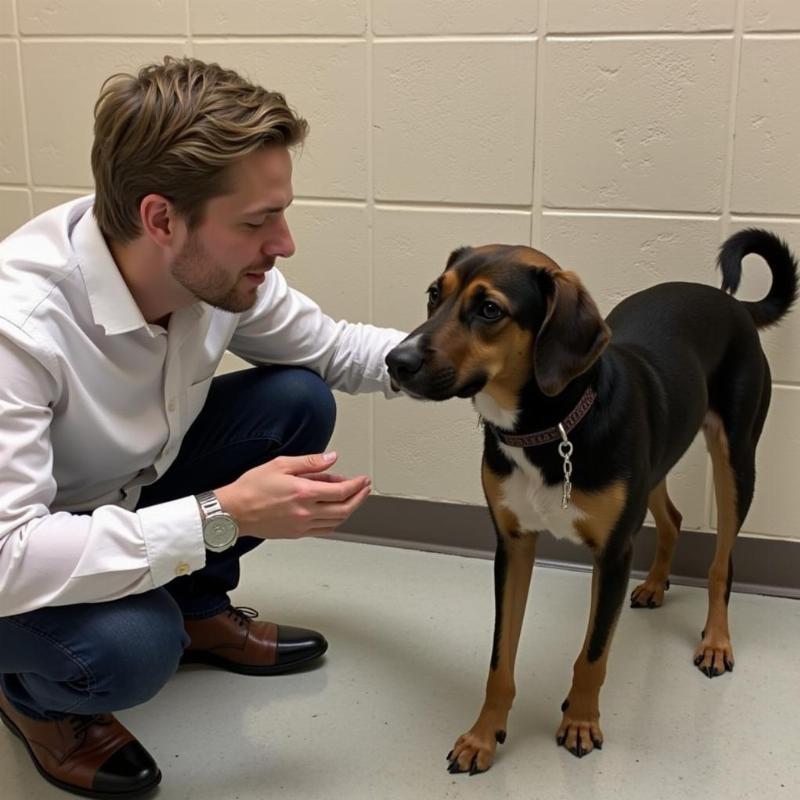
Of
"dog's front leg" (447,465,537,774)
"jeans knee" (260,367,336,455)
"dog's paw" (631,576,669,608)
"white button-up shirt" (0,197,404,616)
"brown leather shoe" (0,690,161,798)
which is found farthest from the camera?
"dog's paw" (631,576,669,608)

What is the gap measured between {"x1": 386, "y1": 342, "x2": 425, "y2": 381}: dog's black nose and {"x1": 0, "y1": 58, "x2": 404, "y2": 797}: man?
0.17 meters

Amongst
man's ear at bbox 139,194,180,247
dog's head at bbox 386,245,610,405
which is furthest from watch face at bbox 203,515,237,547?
man's ear at bbox 139,194,180,247

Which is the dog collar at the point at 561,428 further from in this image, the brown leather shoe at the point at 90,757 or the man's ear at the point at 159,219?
the brown leather shoe at the point at 90,757

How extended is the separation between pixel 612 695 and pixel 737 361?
74 cm

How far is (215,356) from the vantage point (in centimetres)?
179

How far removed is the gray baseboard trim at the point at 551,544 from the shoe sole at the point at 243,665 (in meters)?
0.62

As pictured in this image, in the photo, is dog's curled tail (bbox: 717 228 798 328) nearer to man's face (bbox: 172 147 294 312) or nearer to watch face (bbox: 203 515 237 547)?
man's face (bbox: 172 147 294 312)

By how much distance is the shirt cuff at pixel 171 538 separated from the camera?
4.49 ft

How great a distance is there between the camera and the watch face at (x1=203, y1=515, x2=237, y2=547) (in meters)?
1.39

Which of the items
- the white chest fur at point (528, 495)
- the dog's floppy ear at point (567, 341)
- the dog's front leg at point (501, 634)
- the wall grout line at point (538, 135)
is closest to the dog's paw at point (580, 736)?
the dog's front leg at point (501, 634)

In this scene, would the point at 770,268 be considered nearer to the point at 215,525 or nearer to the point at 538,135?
the point at 538,135

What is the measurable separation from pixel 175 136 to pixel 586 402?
79 cm

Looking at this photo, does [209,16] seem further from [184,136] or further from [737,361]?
[737,361]

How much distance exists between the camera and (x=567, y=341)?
1.50 metres
